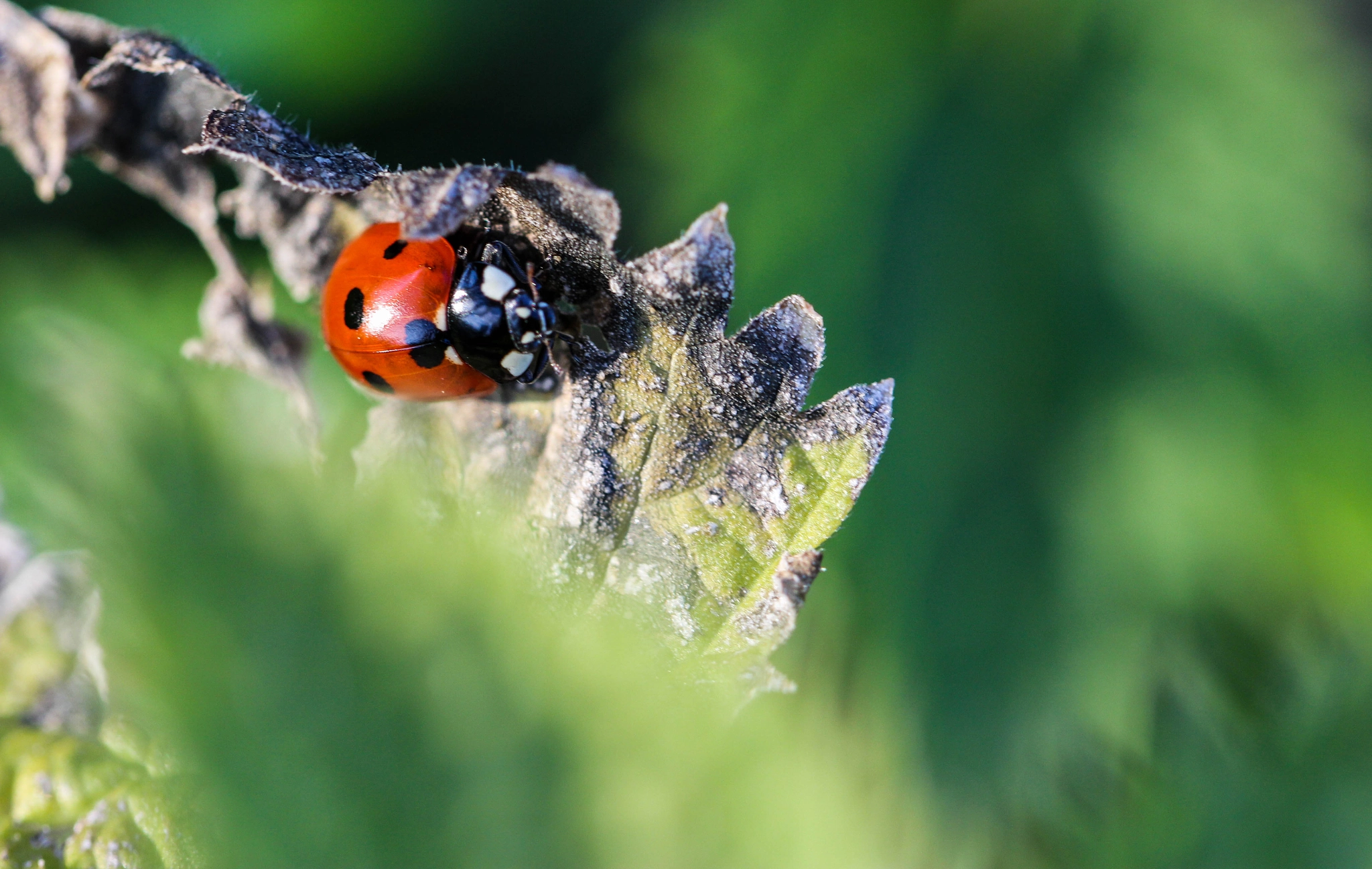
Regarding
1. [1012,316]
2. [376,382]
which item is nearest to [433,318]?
[376,382]

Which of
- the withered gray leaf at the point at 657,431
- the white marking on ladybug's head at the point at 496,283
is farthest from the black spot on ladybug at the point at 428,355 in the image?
the withered gray leaf at the point at 657,431

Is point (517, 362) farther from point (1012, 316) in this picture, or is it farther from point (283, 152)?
point (1012, 316)

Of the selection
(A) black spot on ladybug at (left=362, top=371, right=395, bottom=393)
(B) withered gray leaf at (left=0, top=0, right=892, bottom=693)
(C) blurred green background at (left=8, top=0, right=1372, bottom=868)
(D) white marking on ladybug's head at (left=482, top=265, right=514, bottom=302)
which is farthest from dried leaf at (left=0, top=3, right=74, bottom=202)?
(D) white marking on ladybug's head at (left=482, top=265, right=514, bottom=302)

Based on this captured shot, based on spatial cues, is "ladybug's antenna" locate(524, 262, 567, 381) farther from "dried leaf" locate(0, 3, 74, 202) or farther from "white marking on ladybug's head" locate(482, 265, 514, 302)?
"dried leaf" locate(0, 3, 74, 202)

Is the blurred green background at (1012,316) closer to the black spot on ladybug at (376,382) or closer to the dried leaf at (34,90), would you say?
the black spot on ladybug at (376,382)

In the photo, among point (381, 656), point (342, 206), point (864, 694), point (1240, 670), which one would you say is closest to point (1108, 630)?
point (1240, 670)

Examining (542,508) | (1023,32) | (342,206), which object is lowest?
(542,508)

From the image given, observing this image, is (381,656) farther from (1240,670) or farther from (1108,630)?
(1108,630)
